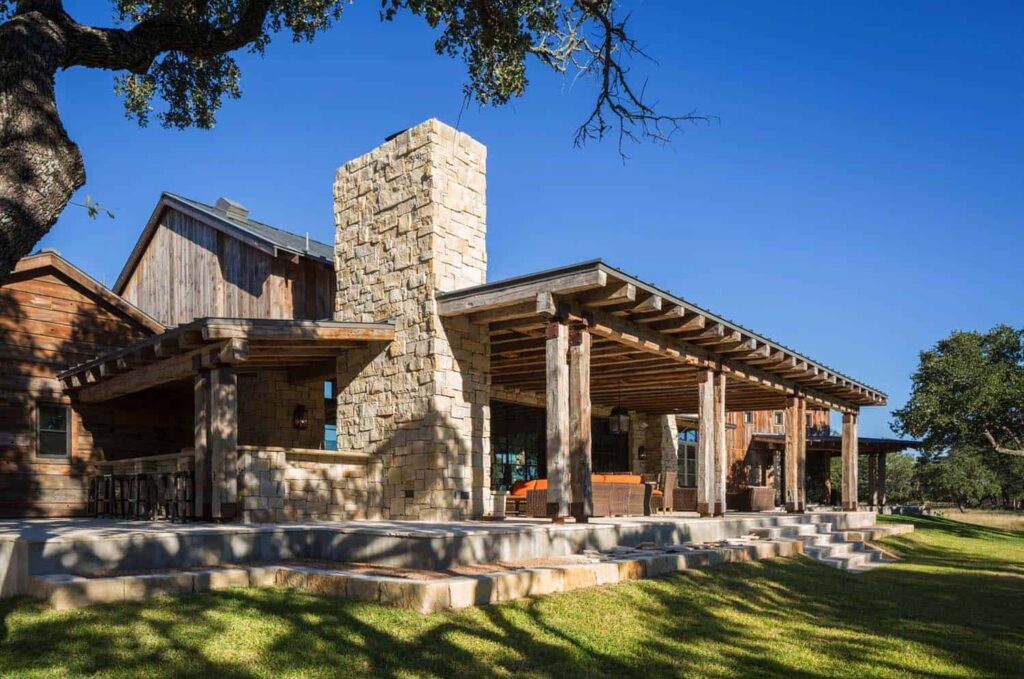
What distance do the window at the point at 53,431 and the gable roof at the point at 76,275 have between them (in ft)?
6.36

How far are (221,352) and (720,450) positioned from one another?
791 centimetres

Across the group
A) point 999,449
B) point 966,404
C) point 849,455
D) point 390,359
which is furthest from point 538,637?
point 999,449

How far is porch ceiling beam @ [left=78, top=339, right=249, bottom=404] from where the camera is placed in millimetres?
10109

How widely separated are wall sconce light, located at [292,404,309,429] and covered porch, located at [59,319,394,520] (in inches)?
0.7

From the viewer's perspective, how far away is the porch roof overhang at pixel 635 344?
10258 mm

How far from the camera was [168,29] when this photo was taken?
243 inches

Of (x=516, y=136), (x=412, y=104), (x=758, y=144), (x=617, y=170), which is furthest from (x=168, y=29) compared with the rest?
(x=758, y=144)

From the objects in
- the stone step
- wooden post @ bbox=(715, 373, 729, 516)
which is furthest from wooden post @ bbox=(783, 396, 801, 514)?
the stone step

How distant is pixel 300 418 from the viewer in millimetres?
14219

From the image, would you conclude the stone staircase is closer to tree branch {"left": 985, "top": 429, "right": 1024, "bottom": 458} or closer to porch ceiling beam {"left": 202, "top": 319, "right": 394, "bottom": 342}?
porch ceiling beam {"left": 202, "top": 319, "right": 394, "bottom": 342}

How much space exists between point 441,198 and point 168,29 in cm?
596

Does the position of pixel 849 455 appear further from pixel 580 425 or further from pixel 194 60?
pixel 194 60

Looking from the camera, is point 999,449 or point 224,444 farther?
point 999,449

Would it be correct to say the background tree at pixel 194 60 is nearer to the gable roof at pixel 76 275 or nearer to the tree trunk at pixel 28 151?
the tree trunk at pixel 28 151
